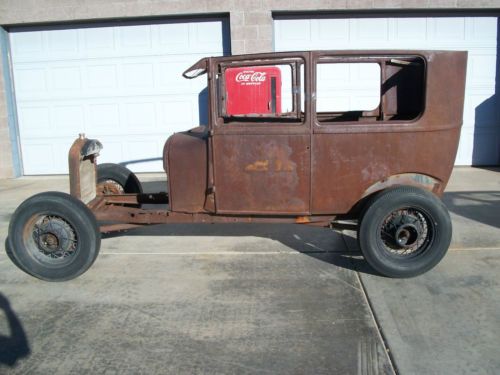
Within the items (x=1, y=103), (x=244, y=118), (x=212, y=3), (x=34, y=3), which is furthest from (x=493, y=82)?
(x=1, y=103)

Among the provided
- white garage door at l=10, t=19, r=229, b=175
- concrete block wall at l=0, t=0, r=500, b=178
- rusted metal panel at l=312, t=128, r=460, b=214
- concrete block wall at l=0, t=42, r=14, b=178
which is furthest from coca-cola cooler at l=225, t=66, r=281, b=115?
concrete block wall at l=0, t=42, r=14, b=178

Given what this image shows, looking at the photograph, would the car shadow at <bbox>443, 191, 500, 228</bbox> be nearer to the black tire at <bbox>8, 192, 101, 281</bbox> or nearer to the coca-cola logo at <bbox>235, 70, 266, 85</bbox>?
the coca-cola logo at <bbox>235, 70, 266, 85</bbox>

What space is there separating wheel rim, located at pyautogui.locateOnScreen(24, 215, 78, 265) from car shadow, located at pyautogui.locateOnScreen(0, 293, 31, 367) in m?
0.72

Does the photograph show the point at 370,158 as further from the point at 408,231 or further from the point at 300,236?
the point at 300,236

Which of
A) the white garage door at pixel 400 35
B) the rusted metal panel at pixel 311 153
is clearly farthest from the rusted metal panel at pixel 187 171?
the white garage door at pixel 400 35

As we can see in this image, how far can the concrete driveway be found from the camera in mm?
2881

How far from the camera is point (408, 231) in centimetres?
401

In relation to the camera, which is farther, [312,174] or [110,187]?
[110,187]

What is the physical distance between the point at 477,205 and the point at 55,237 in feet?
17.5

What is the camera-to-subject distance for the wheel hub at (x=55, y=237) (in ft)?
13.7

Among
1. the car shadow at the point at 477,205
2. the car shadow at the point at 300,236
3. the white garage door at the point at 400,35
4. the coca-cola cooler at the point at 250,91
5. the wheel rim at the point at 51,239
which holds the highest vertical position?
the white garage door at the point at 400,35

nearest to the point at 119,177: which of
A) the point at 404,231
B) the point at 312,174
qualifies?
the point at 312,174

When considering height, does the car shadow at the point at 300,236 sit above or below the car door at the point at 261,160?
below

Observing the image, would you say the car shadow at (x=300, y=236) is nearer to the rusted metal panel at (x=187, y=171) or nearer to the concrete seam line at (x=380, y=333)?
the concrete seam line at (x=380, y=333)
